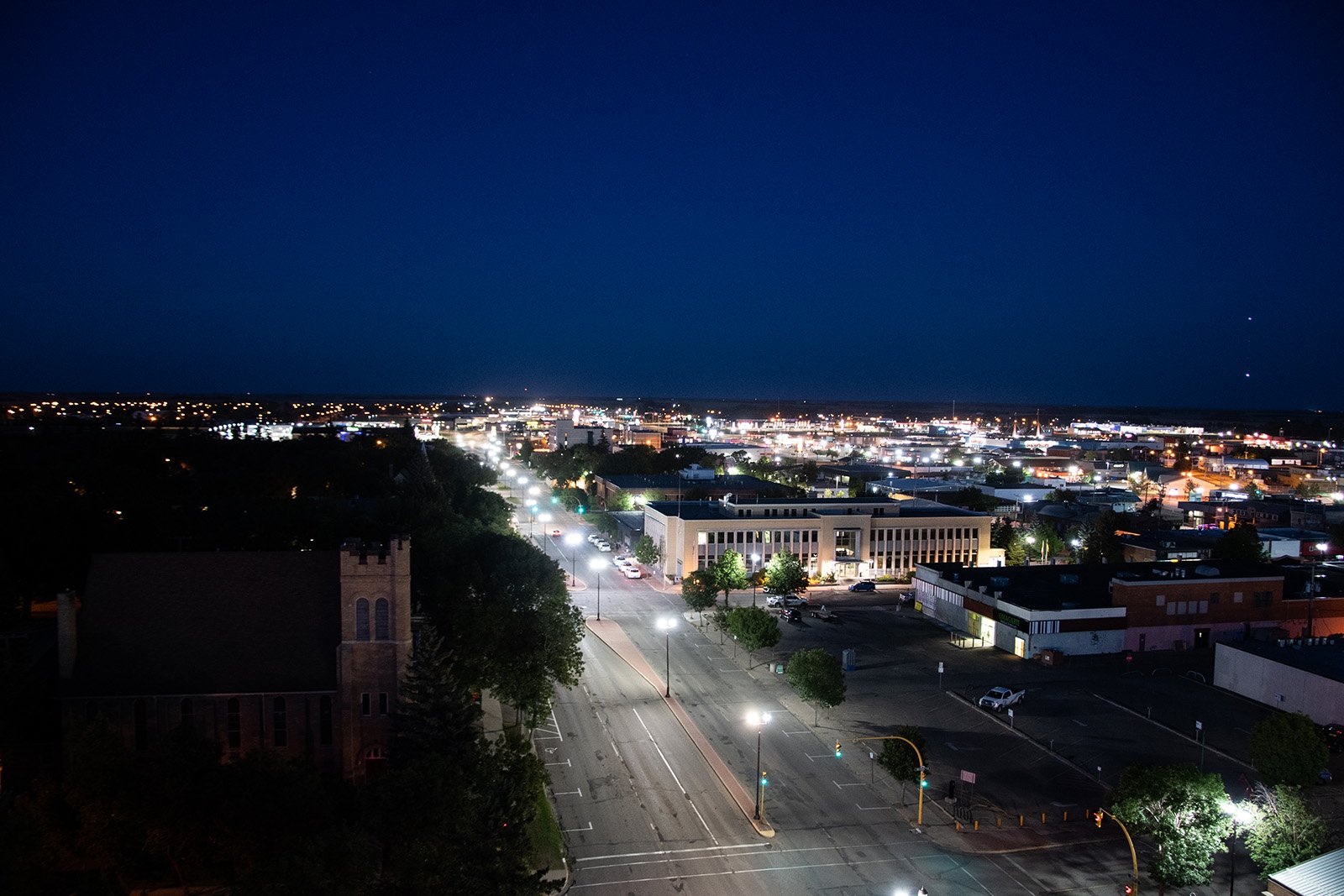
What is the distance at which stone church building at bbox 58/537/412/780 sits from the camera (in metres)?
28.5

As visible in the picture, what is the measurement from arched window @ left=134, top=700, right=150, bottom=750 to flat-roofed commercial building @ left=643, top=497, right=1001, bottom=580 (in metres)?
45.4

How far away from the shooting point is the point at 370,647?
29250 mm

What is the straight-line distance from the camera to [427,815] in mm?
21484

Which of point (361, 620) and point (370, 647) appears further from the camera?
point (361, 620)

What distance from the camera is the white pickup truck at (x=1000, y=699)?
4162cm

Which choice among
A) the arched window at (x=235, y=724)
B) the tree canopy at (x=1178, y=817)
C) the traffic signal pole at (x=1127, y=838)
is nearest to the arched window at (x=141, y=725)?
the arched window at (x=235, y=724)

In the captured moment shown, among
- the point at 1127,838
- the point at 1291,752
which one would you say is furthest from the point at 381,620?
the point at 1291,752

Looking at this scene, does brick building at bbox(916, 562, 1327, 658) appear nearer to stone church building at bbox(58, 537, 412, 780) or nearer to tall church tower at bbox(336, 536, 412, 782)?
tall church tower at bbox(336, 536, 412, 782)

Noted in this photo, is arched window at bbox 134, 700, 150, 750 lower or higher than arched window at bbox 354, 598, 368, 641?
lower

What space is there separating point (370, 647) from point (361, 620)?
93 centimetres

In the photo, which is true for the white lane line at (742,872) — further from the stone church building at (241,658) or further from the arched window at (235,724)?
the arched window at (235,724)

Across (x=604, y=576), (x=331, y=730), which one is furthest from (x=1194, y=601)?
(x=331, y=730)

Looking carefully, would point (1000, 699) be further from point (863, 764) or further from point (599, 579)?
point (599, 579)

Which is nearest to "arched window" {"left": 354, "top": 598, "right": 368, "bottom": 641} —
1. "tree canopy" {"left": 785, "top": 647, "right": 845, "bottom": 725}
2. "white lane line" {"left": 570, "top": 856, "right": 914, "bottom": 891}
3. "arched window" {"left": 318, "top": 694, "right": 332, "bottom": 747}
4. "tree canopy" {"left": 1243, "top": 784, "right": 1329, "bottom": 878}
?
"arched window" {"left": 318, "top": 694, "right": 332, "bottom": 747}
